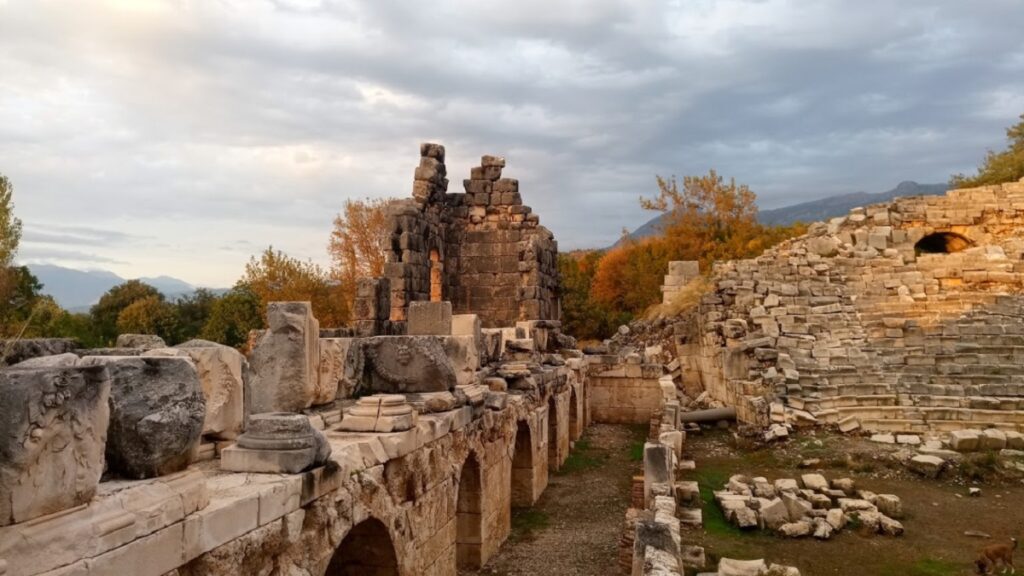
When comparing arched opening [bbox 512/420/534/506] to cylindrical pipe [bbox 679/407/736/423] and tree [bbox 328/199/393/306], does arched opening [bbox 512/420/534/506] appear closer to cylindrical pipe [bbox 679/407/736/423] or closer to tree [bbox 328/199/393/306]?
cylindrical pipe [bbox 679/407/736/423]

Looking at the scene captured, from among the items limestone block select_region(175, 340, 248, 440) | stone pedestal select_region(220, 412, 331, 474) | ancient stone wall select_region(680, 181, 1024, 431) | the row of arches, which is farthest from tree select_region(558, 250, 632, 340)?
stone pedestal select_region(220, 412, 331, 474)

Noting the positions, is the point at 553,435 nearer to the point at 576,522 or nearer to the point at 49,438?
the point at 576,522

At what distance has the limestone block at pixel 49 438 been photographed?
2.58 m

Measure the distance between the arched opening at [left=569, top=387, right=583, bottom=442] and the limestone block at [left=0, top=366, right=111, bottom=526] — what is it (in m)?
12.4

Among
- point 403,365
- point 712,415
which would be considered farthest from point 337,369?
point 712,415

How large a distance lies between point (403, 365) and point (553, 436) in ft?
21.3

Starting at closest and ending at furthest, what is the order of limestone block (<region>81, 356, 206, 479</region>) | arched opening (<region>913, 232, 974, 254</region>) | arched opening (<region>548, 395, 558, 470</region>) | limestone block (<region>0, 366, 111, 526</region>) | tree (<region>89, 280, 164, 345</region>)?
1. limestone block (<region>0, 366, 111, 526</region>)
2. limestone block (<region>81, 356, 206, 479</region>)
3. arched opening (<region>548, 395, 558, 470</region>)
4. arched opening (<region>913, 232, 974, 254</region>)
5. tree (<region>89, 280, 164, 345</region>)

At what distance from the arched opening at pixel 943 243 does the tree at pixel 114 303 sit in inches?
1425

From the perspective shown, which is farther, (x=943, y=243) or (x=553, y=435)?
(x=943, y=243)

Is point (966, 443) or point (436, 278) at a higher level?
point (436, 278)

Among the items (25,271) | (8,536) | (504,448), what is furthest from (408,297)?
(25,271)

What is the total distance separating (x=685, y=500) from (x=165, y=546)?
284 inches

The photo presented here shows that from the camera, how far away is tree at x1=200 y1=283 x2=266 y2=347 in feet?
108

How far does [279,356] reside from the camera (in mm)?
5383
